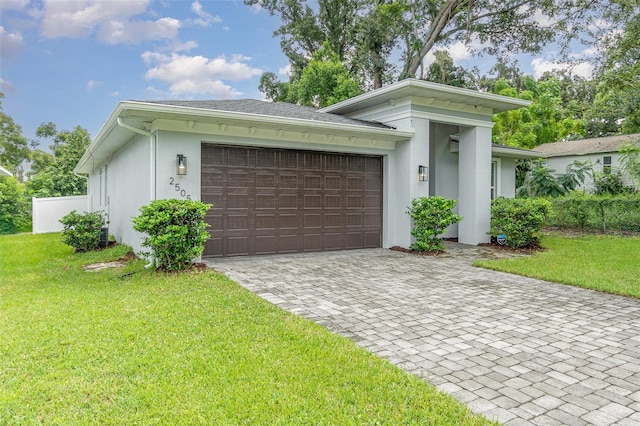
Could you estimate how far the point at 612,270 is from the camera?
22.8ft

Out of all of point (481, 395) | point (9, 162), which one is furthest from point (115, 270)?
point (9, 162)

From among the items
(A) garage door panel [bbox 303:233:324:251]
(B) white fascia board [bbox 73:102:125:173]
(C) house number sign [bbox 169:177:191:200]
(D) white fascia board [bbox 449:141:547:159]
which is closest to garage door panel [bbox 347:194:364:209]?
(A) garage door panel [bbox 303:233:324:251]

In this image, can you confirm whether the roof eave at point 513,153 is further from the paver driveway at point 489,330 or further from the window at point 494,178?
the paver driveway at point 489,330

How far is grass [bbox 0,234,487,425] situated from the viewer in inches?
92.0

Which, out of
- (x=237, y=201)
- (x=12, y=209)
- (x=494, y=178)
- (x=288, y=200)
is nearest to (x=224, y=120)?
(x=237, y=201)

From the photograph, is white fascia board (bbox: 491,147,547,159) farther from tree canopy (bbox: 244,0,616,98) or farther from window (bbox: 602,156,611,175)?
window (bbox: 602,156,611,175)

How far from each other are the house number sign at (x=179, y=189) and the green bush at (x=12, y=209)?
43.0ft

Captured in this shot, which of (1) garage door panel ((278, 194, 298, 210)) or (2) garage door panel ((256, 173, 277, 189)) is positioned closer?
(2) garage door panel ((256, 173, 277, 189))

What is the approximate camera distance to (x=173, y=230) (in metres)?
6.16

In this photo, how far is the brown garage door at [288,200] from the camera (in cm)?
786

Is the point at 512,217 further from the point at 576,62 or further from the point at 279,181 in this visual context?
the point at 576,62

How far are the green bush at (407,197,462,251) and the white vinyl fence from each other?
1420 centimetres

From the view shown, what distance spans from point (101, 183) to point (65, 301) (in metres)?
11.1

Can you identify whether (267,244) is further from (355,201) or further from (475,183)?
A: (475,183)
